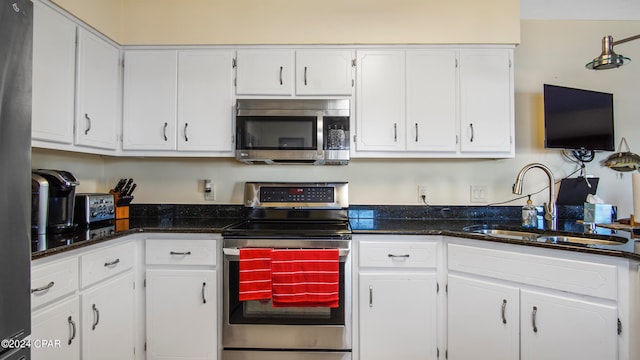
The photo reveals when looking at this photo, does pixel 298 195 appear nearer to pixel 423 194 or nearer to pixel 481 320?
pixel 423 194

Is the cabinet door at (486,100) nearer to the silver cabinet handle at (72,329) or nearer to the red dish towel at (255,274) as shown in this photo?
the red dish towel at (255,274)

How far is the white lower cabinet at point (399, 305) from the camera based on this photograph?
1.76m

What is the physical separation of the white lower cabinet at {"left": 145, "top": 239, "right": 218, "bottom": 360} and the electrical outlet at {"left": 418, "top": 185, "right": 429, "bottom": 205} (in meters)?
1.52

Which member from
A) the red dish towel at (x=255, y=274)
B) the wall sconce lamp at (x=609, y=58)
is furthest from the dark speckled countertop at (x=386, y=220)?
the wall sconce lamp at (x=609, y=58)

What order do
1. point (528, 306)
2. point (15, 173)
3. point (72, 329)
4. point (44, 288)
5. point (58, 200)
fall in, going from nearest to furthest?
point (15, 173) → point (44, 288) → point (72, 329) → point (528, 306) → point (58, 200)

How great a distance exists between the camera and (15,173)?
919mm

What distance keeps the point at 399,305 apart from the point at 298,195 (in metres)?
0.97

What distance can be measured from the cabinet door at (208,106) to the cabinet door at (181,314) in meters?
0.86

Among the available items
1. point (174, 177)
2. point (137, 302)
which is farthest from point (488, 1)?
point (137, 302)

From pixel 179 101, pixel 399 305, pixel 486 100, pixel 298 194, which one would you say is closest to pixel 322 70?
pixel 298 194

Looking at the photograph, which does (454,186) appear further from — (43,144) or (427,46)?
(43,144)

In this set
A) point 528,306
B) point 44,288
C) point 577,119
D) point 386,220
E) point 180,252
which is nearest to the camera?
point 44,288

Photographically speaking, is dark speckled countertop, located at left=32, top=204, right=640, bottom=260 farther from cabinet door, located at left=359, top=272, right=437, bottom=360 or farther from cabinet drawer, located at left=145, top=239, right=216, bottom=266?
cabinet door, located at left=359, top=272, right=437, bottom=360

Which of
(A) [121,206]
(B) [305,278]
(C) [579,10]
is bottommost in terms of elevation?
(B) [305,278]
